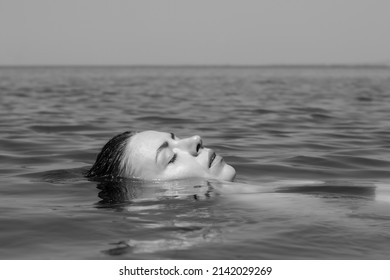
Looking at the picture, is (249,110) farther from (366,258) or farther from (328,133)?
(366,258)

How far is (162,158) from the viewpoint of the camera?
695 cm

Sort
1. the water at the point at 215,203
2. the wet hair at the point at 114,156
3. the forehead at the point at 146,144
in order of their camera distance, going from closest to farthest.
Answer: the water at the point at 215,203
the forehead at the point at 146,144
the wet hair at the point at 114,156

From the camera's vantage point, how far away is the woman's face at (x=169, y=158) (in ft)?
22.7

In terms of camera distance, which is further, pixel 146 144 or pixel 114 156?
pixel 114 156

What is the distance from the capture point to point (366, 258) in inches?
193

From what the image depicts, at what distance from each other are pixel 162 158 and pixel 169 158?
0.25 ft

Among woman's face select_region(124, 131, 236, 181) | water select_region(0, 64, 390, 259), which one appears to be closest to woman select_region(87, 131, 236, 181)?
woman's face select_region(124, 131, 236, 181)

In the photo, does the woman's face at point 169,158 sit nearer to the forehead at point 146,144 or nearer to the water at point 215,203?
the forehead at point 146,144

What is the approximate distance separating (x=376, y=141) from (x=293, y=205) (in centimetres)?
612

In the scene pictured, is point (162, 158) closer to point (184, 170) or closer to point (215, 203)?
point (184, 170)

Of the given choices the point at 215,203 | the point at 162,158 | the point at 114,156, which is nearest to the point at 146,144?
the point at 162,158

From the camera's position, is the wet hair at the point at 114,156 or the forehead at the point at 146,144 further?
the wet hair at the point at 114,156

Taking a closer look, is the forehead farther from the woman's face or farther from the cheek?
the cheek

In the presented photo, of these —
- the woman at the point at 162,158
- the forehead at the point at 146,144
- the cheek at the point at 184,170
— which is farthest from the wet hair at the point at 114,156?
the cheek at the point at 184,170
